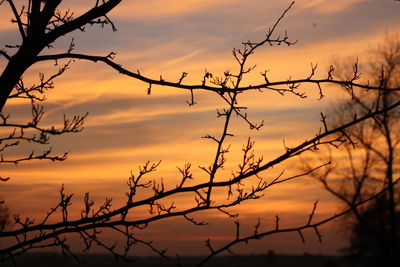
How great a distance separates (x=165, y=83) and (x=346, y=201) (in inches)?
990

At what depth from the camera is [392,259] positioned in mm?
29109

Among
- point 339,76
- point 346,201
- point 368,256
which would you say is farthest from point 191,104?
point 368,256

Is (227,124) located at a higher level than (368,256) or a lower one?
higher

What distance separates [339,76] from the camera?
2703cm

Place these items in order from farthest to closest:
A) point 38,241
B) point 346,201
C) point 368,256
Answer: point 368,256 < point 346,201 < point 38,241

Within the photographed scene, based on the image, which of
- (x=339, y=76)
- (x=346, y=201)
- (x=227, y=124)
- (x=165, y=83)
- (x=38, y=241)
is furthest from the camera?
(x=346, y=201)

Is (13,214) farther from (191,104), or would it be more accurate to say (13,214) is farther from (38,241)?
(191,104)

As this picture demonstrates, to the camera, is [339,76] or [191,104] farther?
[339,76]

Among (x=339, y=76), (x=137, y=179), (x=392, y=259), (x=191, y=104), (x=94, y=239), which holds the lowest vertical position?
(x=392, y=259)

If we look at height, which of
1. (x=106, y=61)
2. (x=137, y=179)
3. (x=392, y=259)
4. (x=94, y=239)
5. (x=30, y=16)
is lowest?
(x=392, y=259)

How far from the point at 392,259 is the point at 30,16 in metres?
27.2

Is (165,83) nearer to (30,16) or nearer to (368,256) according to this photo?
(30,16)

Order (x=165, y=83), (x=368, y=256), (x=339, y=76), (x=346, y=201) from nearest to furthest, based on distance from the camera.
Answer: (x=165, y=83), (x=339, y=76), (x=346, y=201), (x=368, y=256)

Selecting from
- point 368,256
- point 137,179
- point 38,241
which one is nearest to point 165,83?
point 137,179
